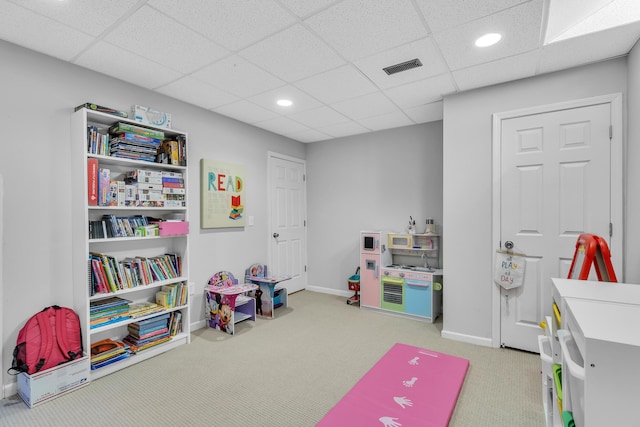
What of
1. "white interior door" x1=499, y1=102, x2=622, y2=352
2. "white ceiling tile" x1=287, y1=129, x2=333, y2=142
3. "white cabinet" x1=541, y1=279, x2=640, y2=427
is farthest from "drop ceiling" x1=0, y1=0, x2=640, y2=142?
"white cabinet" x1=541, y1=279, x2=640, y2=427

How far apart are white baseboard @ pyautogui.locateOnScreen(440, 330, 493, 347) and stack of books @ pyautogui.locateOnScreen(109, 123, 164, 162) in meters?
3.52

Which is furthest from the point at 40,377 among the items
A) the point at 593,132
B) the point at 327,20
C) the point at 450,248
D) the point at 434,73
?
the point at 593,132

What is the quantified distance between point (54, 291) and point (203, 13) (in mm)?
2440

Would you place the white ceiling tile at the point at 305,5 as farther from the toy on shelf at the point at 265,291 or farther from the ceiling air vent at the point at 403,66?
the toy on shelf at the point at 265,291

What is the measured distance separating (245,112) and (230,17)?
5.94 feet

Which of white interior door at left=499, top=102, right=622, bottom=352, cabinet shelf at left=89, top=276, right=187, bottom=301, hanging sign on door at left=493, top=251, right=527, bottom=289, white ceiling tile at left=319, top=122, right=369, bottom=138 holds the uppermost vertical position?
white ceiling tile at left=319, top=122, right=369, bottom=138

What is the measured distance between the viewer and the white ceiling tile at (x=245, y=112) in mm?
3462

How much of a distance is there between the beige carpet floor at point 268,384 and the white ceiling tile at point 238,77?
2.61 meters

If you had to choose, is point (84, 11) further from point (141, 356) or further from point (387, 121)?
point (387, 121)

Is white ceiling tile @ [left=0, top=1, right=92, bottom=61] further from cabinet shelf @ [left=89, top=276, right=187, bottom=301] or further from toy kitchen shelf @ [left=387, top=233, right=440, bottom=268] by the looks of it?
toy kitchen shelf @ [left=387, top=233, right=440, bottom=268]

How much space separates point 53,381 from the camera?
2156mm

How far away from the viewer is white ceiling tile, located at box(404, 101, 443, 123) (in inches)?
139

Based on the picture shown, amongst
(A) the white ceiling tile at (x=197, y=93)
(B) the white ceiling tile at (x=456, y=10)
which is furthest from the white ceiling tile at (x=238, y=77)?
(B) the white ceiling tile at (x=456, y=10)

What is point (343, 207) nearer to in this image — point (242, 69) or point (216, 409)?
point (242, 69)
